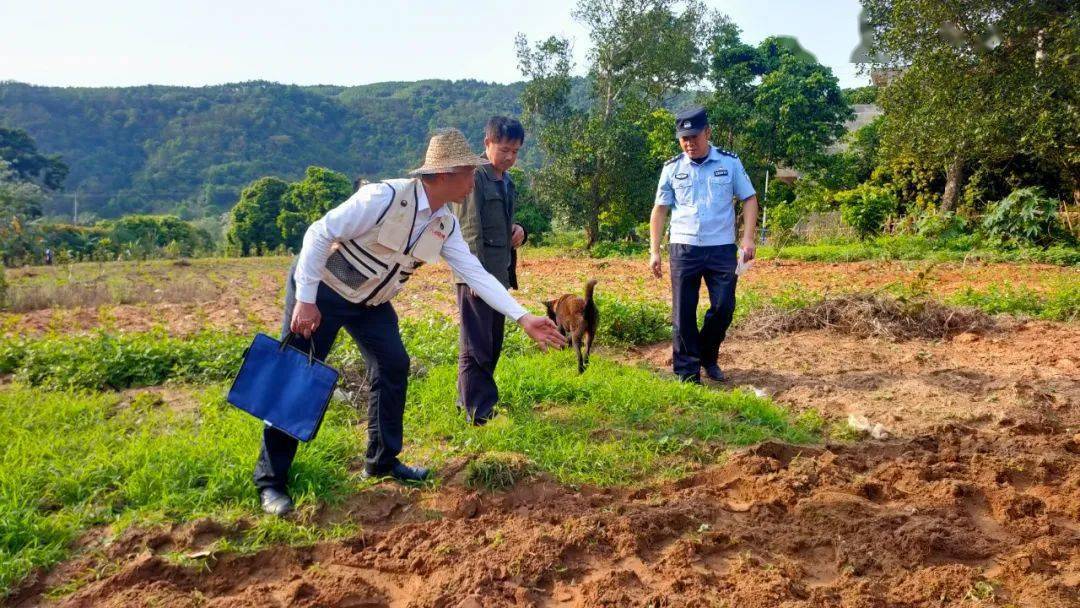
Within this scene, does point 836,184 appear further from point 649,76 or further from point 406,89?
point 406,89

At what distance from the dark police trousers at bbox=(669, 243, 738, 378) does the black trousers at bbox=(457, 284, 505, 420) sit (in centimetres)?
162

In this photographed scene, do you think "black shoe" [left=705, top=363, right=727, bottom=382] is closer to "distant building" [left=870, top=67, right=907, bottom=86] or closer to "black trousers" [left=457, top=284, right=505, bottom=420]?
"black trousers" [left=457, top=284, right=505, bottom=420]

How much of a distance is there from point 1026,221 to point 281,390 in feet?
53.8

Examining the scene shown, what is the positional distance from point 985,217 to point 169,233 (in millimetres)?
33410

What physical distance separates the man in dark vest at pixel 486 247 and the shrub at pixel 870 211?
17123 millimetres

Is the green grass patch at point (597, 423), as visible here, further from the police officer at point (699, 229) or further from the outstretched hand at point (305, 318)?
the outstretched hand at point (305, 318)

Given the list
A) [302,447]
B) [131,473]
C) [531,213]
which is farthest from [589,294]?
[531,213]

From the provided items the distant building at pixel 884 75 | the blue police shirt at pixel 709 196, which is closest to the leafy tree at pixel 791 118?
the distant building at pixel 884 75

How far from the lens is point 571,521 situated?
9.89 ft

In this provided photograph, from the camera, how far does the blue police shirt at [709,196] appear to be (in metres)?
5.11

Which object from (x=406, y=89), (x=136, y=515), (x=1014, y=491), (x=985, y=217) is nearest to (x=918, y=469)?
(x=1014, y=491)

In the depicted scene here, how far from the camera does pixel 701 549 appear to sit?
284cm

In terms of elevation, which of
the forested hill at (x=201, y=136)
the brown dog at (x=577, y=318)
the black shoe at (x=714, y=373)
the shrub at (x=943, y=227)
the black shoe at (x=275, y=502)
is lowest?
the black shoe at (x=275, y=502)

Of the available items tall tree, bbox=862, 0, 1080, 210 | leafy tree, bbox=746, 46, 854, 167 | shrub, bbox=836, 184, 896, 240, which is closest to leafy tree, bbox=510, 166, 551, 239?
leafy tree, bbox=746, 46, 854, 167
